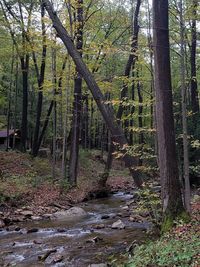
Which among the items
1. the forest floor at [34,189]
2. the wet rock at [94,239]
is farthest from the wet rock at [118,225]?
the forest floor at [34,189]

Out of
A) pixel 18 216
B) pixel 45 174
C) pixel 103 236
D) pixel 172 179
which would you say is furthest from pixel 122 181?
pixel 172 179

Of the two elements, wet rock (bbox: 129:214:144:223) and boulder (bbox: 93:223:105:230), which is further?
wet rock (bbox: 129:214:144:223)

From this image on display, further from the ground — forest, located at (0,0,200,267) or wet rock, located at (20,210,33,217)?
forest, located at (0,0,200,267)

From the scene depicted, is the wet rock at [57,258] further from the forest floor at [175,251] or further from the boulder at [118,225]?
the boulder at [118,225]

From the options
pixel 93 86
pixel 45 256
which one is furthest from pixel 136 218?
pixel 93 86

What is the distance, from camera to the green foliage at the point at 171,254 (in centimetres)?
578

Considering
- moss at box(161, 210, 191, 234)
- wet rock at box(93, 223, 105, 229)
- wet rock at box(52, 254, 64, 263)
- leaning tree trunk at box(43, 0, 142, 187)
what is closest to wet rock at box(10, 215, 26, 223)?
wet rock at box(93, 223, 105, 229)

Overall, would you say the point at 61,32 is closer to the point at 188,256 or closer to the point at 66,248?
the point at 66,248

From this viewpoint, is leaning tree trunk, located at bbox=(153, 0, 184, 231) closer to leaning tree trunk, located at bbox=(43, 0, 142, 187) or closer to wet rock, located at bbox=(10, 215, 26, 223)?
leaning tree trunk, located at bbox=(43, 0, 142, 187)

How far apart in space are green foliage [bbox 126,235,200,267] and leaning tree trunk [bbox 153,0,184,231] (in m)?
1.27

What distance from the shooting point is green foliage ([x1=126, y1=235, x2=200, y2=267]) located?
5777 mm

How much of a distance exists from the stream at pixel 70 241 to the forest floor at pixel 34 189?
1587mm

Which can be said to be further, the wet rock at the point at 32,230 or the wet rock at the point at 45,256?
the wet rock at the point at 32,230

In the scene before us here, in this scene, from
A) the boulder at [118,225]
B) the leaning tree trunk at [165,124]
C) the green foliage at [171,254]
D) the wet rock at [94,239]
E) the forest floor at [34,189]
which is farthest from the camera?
the forest floor at [34,189]
